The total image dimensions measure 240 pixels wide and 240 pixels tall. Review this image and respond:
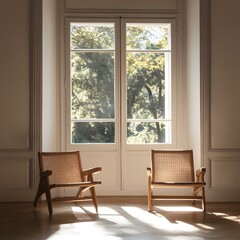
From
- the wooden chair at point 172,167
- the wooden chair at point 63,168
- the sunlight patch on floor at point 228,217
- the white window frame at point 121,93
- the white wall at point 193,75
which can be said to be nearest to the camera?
the sunlight patch on floor at point 228,217

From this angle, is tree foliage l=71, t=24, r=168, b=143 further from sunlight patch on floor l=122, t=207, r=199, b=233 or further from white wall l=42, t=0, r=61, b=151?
sunlight patch on floor l=122, t=207, r=199, b=233

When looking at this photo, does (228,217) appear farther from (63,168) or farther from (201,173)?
(63,168)

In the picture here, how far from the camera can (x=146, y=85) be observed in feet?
26.0

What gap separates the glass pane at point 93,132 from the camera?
7.81 m

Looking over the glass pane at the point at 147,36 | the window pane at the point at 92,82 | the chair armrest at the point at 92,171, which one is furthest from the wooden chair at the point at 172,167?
the glass pane at the point at 147,36

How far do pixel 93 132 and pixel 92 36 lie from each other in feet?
5.10

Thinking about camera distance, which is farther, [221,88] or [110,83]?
[110,83]

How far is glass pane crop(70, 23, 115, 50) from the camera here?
7.82 metres

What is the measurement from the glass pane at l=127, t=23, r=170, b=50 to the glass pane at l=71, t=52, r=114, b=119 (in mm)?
427

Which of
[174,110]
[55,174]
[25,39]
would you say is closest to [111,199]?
[55,174]

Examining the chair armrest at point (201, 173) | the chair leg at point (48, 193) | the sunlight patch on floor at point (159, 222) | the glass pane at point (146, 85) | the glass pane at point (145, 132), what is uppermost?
the glass pane at point (146, 85)

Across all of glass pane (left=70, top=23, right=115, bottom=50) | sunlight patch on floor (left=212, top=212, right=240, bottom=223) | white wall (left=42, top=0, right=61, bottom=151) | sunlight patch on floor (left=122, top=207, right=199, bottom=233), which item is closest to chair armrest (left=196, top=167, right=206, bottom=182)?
sunlight patch on floor (left=212, top=212, right=240, bottom=223)

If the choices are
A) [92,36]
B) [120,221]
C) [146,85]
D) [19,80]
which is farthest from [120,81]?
[120,221]

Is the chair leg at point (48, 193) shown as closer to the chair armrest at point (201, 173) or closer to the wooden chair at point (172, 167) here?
the wooden chair at point (172, 167)
